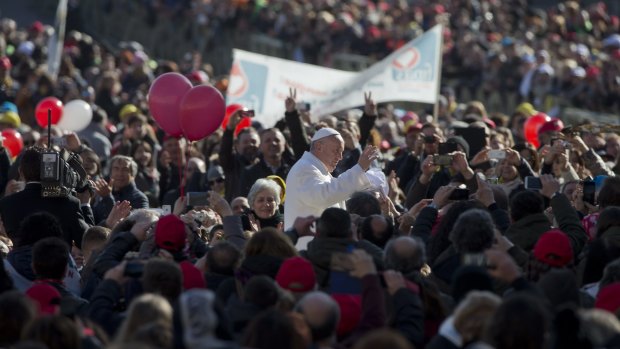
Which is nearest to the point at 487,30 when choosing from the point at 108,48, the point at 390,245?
the point at 108,48

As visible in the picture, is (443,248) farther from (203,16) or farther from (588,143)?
(203,16)

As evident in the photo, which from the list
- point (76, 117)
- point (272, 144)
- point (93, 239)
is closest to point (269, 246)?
point (93, 239)

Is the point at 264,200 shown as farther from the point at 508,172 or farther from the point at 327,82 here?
the point at 327,82

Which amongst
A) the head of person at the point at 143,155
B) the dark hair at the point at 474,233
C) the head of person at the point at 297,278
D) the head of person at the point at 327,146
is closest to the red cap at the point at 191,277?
the head of person at the point at 297,278

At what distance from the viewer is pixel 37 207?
37.2 ft

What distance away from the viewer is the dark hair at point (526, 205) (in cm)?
1012

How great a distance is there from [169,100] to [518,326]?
675cm

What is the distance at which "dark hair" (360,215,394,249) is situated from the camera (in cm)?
973

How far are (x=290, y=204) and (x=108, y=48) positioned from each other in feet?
73.1

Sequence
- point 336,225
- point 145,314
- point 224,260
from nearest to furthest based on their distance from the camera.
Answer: point 145,314
point 224,260
point 336,225

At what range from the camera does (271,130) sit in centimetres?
1400

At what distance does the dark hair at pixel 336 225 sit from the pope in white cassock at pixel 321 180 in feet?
4.58

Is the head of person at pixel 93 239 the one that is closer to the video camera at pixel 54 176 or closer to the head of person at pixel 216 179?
the video camera at pixel 54 176

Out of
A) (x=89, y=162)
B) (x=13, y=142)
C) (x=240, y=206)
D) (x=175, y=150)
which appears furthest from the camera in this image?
(x=13, y=142)
